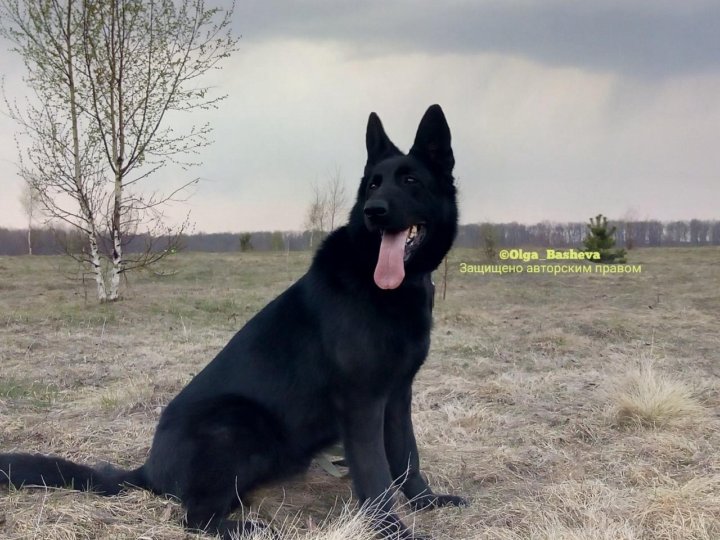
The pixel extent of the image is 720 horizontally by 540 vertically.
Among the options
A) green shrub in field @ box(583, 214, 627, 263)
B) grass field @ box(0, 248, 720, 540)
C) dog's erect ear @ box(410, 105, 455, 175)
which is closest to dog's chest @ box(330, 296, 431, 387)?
grass field @ box(0, 248, 720, 540)

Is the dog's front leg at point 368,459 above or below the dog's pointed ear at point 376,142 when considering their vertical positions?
below

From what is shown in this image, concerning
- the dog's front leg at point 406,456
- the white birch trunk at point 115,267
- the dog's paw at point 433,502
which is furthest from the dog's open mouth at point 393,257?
the white birch trunk at point 115,267

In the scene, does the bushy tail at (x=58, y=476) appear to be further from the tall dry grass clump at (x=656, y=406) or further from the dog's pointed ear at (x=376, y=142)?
the tall dry grass clump at (x=656, y=406)

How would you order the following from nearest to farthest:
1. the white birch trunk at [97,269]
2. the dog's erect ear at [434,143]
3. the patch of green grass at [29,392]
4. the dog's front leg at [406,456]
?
the dog's erect ear at [434,143], the dog's front leg at [406,456], the patch of green grass at [29,392], the white birch trunk at [97,269]

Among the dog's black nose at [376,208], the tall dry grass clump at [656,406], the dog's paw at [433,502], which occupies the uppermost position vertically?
the dog's black nose at [376,208]

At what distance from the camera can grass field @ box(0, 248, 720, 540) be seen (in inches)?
117

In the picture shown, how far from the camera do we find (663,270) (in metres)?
23.9

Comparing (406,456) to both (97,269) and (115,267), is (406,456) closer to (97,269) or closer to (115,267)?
(115,267)

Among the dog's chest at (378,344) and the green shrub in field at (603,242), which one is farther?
the green shrub in field at (603,242)

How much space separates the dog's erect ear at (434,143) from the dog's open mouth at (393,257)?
0.35m

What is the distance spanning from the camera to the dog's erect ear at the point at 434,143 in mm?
3178

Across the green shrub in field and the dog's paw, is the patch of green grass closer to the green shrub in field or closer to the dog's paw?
the dog's paw

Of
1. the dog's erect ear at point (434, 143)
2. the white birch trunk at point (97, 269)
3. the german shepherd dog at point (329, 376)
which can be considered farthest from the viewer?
the white birch trunk at point (97, 269)

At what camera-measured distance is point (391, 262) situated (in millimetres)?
3064
